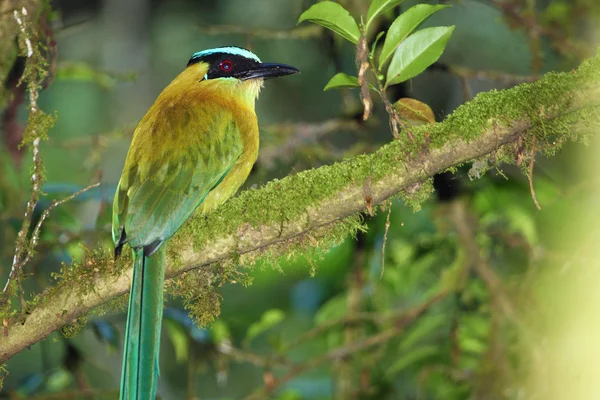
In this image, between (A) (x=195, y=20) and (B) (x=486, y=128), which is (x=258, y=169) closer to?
(B) (x=486, y=128)

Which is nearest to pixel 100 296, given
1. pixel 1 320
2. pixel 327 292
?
pixel 1 320

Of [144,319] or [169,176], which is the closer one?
[144,319]

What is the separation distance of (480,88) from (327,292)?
6.91ft

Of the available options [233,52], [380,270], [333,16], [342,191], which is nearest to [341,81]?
[333,16]

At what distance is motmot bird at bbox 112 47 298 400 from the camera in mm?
2143

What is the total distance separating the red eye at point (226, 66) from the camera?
10.3 feet

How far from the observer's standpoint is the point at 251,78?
10.3 ft

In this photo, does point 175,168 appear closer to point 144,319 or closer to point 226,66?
point 144,319

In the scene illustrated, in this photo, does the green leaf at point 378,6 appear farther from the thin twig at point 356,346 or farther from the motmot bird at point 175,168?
the thin twig at point 356,346

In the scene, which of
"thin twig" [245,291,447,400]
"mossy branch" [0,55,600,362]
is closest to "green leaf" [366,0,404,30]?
"mossy branch" [0,55,600,362]

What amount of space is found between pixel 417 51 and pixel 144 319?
1118mm

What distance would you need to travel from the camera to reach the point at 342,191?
6.66 feet

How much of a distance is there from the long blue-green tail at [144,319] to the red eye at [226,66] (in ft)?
3.87

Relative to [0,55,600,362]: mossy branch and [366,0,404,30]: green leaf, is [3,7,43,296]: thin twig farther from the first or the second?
[366,0,404,30]: green leaf
